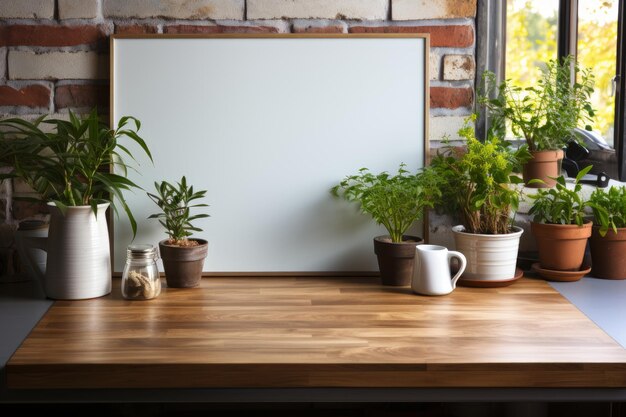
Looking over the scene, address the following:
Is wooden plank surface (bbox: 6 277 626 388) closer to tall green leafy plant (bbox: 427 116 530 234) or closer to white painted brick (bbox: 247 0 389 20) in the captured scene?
tall green leafy plant (bbox: 427 116 530 234)

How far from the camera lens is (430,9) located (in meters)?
1.89

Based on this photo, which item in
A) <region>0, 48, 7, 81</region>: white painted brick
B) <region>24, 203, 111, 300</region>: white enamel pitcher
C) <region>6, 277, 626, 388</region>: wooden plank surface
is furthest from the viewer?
<region>0, 48, 7, 81</region>: white painted brick

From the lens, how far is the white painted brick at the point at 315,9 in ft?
6.15

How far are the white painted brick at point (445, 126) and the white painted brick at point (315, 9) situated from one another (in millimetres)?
329

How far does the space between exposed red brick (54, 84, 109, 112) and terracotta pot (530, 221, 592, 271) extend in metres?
1.18


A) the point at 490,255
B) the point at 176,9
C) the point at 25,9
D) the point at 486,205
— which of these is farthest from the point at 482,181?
the point at 25,9

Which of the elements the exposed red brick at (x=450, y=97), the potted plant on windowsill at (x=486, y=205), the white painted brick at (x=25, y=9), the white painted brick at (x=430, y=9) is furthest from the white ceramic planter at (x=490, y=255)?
the white painted brick at (x=25, y=9)

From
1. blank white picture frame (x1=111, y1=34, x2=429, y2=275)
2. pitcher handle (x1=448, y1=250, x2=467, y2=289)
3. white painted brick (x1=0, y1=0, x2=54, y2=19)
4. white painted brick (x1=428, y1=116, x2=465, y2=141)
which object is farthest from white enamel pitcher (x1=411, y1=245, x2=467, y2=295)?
white painted brick (x1=0, y1=0, x2=54, y2=19)

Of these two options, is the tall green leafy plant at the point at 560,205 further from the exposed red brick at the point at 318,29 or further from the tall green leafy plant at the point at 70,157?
the tall green leafy plant at the point at 70,157

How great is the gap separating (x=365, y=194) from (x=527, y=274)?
1.67ft

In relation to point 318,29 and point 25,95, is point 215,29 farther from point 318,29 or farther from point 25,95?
point 25,95

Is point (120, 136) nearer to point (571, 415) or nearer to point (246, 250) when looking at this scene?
point (246, 250)

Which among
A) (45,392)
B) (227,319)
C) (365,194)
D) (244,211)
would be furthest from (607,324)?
(45,392)

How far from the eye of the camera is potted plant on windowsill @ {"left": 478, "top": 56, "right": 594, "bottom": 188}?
187 cm
